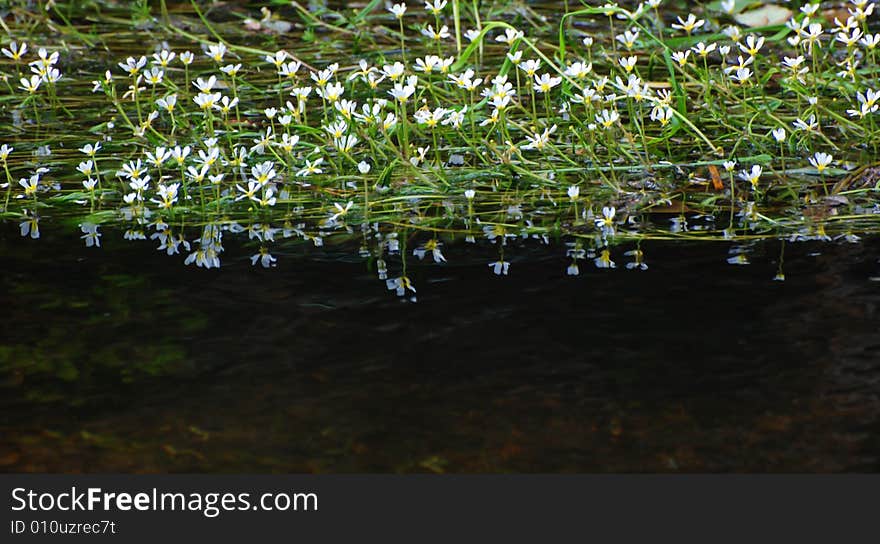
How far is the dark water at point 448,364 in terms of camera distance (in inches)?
94.3

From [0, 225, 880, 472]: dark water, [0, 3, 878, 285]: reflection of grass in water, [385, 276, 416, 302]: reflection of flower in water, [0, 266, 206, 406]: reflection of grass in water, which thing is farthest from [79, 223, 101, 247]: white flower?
[385, 276, 416, 302]: reflection of flower in water

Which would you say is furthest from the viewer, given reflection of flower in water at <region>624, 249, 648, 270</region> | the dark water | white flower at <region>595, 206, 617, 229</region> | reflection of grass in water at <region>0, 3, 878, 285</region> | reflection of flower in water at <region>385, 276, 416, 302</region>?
reflection of grass in water at <region>0, 3, 878, 285</region>

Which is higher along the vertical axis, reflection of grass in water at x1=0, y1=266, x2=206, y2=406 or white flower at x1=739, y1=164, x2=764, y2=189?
white flower at x1=739, y1=164, x2=764, y2=189

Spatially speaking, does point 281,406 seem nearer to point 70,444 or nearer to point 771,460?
point 70,444

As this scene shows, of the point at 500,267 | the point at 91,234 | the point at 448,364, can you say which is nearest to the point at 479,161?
the point at 500,267

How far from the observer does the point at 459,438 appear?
243 cm

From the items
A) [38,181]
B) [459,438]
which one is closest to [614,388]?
[459,438]

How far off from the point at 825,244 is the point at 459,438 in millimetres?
1317

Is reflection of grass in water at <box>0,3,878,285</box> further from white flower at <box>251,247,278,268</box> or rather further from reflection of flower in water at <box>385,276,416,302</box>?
reflection of flower in water at <box>385,276,416,302</box>

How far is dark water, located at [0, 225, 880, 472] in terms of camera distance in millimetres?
2395

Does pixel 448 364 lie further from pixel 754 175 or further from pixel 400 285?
pixel 754 175

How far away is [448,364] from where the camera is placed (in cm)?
270

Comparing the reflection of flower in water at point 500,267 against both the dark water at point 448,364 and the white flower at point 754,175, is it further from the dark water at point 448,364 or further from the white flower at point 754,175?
the white flower at point 754,175

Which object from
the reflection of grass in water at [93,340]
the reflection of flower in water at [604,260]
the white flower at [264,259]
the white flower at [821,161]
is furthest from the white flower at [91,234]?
the white flower at [821,161]
